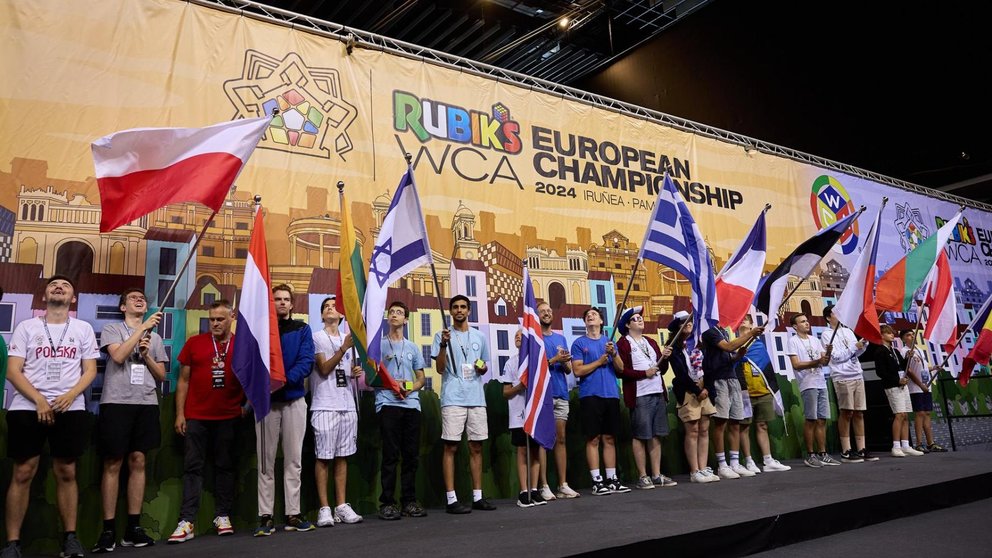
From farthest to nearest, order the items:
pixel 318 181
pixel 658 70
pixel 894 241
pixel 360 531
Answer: pixel 658 70
pixel 894 241
pixel 318 181
pixel 360 531

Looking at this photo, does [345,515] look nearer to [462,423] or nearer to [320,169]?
[462,423]

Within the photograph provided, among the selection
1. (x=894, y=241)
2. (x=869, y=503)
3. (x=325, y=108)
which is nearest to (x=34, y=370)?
(x=325, y=108)

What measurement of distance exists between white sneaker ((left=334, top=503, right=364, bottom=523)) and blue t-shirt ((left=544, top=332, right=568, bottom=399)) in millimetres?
1795

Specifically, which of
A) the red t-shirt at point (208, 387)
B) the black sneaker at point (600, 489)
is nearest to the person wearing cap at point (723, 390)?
the black sneaker at point (600, 489)

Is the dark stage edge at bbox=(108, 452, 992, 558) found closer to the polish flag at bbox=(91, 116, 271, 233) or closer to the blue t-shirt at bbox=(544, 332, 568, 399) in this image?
the blue t-shirt at bbox=(544, 332, 568, 399)

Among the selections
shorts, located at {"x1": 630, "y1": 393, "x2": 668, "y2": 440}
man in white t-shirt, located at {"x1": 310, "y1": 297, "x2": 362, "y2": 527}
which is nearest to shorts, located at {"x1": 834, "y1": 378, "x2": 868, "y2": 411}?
shorts, located at {"x1": 630, "y1": 393, "x2": 668, "y2": 440}

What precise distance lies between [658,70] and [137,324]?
910cm

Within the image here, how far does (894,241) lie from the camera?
10000 millimetres

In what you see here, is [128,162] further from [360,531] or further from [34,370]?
[360,531]

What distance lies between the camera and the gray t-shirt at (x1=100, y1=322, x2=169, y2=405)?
4.18 m

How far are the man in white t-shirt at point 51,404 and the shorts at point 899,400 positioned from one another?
768cm

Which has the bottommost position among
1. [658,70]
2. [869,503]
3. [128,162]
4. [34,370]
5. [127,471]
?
[869,503]

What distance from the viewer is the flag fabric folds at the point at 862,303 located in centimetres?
657

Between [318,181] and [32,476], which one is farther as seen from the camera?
[318,181]
